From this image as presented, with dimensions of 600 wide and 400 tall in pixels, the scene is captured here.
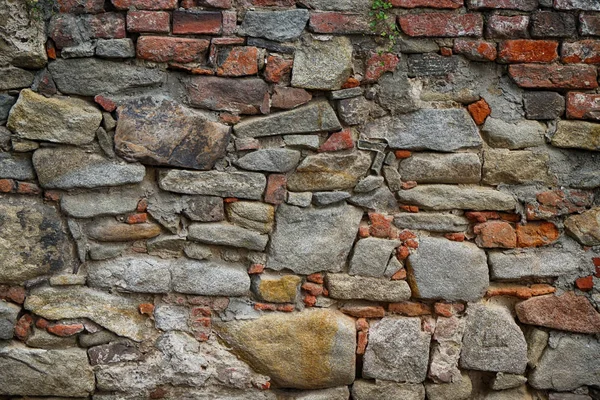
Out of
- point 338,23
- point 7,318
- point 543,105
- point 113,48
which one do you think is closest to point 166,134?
point 113,48

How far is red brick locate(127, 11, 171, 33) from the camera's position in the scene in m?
2.52

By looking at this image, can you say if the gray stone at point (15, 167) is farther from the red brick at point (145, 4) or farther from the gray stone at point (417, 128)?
the gray stone at point (417, 128)

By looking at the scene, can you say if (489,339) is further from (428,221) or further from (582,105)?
(582,105)

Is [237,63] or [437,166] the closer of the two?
[237,63]

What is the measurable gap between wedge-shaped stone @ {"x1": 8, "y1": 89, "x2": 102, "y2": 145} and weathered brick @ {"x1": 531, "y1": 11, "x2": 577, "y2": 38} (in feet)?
6.09

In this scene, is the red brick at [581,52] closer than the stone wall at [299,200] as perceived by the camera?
No

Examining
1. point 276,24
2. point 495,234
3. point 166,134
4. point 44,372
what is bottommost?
point 44,372

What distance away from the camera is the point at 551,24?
107 inches

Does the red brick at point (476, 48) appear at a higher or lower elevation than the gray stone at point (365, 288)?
higher

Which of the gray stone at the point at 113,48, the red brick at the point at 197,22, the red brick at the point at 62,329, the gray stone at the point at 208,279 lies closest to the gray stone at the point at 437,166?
the gray stone at the point at 208,279

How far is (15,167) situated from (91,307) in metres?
0.65

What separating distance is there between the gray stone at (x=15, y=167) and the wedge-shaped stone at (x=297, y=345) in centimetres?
100

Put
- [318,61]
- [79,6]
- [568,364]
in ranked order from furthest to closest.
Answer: [568,364] < [318,61] < [79,6]

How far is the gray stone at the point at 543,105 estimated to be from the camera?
2.77m
